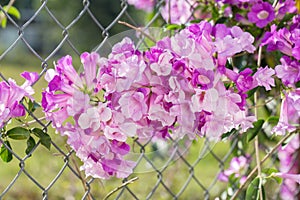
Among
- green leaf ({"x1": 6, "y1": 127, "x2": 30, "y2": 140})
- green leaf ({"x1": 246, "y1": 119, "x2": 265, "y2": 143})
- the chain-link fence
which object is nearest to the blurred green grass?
the chain-link fence

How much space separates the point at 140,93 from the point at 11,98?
0.74 feet

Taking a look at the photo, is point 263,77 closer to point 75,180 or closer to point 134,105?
point 134,105

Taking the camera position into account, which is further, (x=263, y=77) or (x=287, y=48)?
(x=287, y=48)

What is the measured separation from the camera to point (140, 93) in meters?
1.07

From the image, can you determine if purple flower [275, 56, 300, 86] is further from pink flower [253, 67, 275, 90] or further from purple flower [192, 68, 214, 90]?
purple flower [192, 68, 214, 90]

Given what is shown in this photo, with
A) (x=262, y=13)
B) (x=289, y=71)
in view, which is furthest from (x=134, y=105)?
(x=262, y=13)

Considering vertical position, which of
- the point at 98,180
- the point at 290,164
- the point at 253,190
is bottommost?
the point at 290,164

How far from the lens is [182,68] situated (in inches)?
42.6

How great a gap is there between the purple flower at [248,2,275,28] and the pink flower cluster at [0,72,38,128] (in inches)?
22.6

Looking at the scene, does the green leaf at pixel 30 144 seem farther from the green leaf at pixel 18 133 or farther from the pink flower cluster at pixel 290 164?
the pink flower cluster at pixel 290 164

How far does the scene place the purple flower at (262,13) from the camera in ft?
4.79

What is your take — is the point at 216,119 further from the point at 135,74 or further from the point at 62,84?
the point at 62,84

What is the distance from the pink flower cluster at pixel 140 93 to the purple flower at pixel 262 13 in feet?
1.21

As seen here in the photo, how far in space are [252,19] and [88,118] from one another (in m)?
0.59
